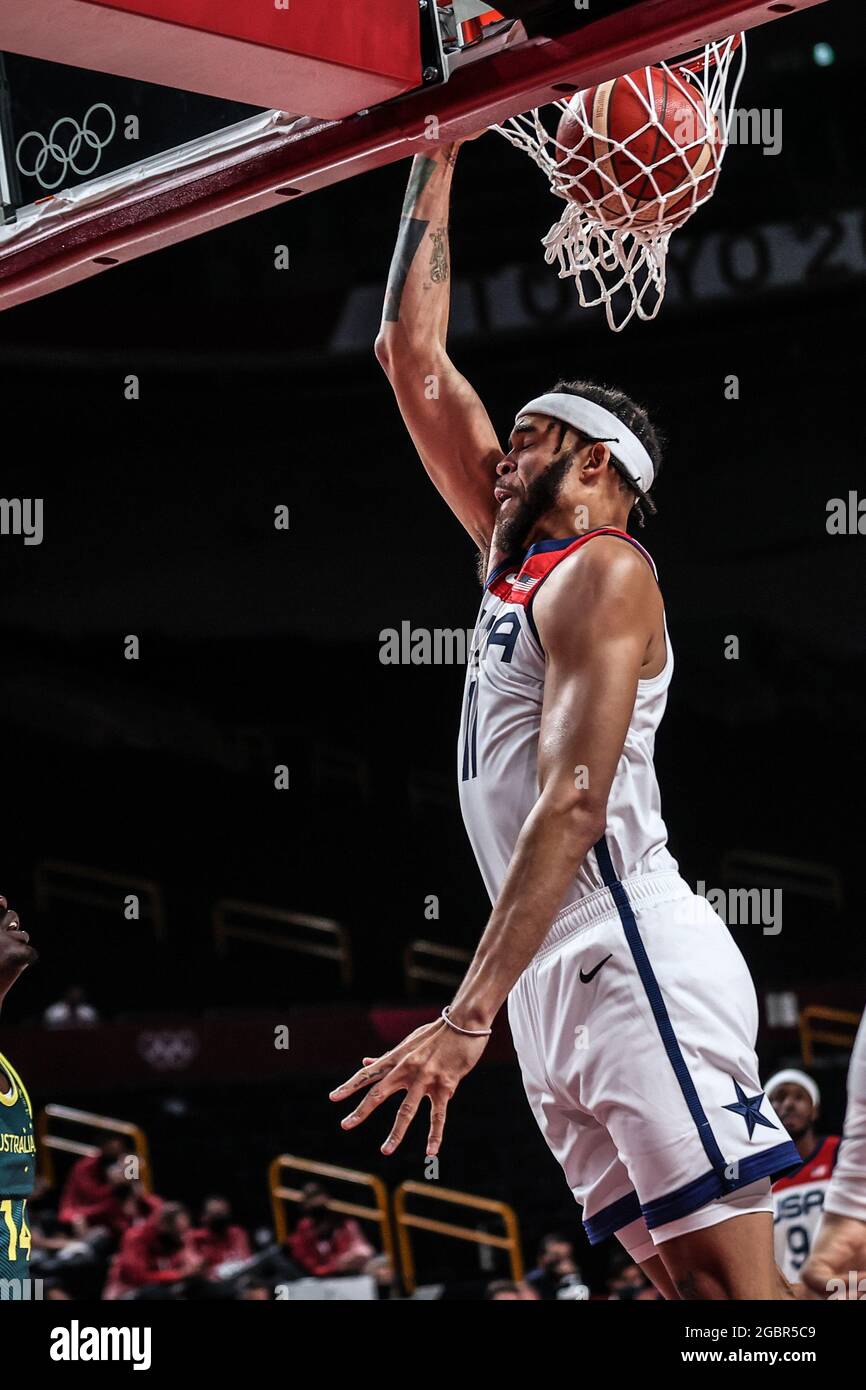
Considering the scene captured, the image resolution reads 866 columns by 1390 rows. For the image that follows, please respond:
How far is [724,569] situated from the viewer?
13.8 meters

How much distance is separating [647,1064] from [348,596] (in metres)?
11.7

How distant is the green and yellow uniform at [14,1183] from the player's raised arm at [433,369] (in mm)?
2157

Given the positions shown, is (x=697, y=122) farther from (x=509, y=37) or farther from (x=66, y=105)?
(x=66, y=105)

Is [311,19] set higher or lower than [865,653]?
lower

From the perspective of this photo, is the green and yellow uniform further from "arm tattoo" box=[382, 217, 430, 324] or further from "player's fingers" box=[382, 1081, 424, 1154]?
"arm tattoo" box=[382, 217, 430, 324]

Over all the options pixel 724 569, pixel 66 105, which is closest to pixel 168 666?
pixel 724 569

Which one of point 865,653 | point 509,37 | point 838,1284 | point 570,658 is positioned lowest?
point 838,1284

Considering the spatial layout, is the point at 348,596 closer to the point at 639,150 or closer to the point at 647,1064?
the point at 639,150

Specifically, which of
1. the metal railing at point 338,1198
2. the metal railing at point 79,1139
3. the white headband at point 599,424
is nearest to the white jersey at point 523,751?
the white headband at point 599,424

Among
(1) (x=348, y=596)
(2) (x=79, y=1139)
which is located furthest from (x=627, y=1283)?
(1) (x=348, y=596)

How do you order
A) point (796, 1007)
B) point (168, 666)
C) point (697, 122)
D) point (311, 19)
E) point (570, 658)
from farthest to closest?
point (168, 666) < point (796, 1007) < point (697, 122) < point (570, 658) < point (311, 19)

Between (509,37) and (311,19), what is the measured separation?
345 millimetres

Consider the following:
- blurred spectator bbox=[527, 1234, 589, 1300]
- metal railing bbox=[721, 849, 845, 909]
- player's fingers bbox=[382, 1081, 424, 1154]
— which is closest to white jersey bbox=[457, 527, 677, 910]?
player's fingers bbox=[382, 1081, 424, 1154]

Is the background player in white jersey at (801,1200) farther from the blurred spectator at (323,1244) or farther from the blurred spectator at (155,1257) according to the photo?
the blurred spectator at (155,1257)
